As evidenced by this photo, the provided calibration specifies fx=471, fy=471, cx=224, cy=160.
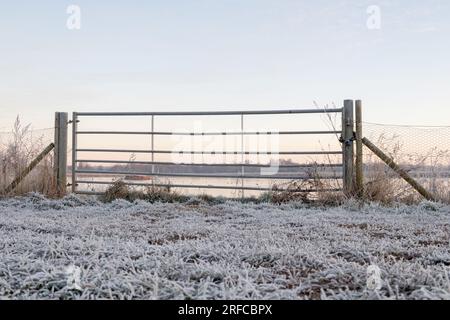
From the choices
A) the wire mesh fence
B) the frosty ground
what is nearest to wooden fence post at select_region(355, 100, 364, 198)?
the wire mesh fence

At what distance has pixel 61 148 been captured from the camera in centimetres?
795

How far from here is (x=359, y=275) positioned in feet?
6.12

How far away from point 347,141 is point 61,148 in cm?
467

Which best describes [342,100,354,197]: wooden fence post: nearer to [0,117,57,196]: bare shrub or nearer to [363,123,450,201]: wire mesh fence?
[363,123,450,201]: wire mesh fence

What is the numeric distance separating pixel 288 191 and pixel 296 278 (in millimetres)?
4584

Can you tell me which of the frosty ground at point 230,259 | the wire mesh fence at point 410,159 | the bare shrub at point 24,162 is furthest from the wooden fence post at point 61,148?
the wire mesh fence at point 410,159

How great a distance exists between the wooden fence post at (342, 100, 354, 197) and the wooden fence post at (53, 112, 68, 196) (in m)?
4.46

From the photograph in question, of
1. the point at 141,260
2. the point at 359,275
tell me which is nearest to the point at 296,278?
the point at 359,275

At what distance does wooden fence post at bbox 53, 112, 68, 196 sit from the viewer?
25.7 feet

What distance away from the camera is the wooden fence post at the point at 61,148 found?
7836mm

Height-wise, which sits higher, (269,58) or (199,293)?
(269,58)

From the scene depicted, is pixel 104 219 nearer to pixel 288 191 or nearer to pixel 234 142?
pixel 288 191

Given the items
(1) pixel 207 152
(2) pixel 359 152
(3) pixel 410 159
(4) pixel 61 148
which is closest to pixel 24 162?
(4) pixel 61 148

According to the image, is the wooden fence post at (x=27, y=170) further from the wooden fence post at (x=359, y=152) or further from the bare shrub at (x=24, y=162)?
the wooden fence post at (x=359, y=152)
